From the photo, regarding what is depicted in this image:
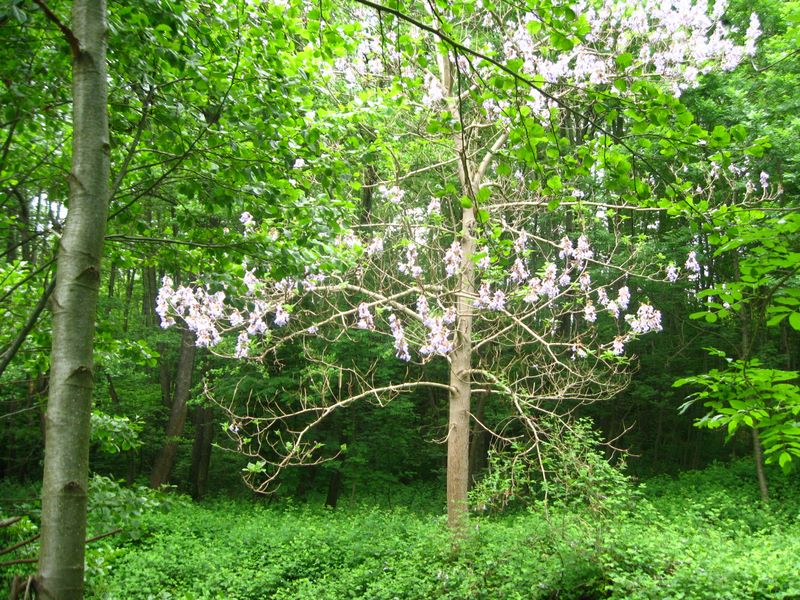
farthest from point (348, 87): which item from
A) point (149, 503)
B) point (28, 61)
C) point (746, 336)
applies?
point (746, 336)

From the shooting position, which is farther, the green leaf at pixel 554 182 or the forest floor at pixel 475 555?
the forest floor at pixel 475 555

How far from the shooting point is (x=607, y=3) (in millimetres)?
7676

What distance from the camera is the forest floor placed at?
18.1ft

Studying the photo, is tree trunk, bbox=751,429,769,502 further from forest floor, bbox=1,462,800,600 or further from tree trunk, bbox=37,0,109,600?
tree trunk, bbox=37,0,109,600

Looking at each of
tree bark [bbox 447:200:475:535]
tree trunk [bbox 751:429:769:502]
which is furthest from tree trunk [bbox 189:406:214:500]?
tree trunk [bbox 751:429:769:502]

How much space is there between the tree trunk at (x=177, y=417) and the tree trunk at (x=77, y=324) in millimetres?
13706

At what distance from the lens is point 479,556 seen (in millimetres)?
6980

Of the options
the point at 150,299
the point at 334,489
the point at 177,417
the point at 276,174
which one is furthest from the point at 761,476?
the point at 150,299

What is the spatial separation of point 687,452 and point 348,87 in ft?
47.8

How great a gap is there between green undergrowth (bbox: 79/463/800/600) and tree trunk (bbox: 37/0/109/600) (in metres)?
2.39

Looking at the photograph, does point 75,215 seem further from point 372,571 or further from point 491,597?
point 372,571

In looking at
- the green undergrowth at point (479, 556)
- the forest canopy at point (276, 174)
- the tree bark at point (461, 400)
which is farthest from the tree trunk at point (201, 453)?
the tree bark at point (461, 400)

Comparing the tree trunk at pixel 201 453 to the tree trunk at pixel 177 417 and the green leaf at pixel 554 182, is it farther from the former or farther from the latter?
the green leaf at pixel 554 182

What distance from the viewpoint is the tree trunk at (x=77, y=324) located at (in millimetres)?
1433
